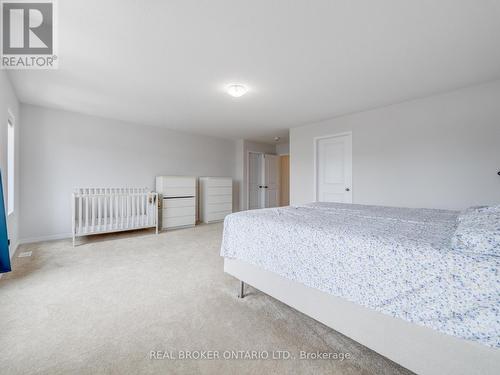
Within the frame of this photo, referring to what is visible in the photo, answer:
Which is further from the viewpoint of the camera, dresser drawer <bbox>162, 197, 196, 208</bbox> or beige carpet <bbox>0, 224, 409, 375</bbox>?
dresser drawer <bbox>162, 197, 196, 208</bbox>

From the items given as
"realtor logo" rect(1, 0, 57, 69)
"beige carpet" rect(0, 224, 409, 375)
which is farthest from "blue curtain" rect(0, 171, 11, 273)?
"realtor logo" rect(1, 0, 57, 69)

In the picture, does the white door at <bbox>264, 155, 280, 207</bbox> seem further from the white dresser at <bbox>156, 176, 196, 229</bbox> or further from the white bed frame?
the white bed frame

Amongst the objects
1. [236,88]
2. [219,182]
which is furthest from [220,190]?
[236,88]

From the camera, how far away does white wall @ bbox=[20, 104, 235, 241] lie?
3.65 meters

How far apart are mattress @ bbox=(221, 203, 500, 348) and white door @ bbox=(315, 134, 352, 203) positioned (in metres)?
2.54

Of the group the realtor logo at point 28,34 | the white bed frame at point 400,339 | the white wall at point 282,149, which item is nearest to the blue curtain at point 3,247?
the realtor logo at point 28,34

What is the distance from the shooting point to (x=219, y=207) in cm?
577

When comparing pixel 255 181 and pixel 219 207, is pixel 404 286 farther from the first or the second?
pixel 255 181

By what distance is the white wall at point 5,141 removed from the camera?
94.7 inches

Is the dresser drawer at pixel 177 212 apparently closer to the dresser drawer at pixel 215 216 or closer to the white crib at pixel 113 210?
the white crib at pixel 113 210

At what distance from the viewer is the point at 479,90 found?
278 centimetres

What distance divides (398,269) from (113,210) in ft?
14.8

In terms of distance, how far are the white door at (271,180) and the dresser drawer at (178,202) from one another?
2597mm

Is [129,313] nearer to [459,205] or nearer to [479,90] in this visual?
[459,205]
